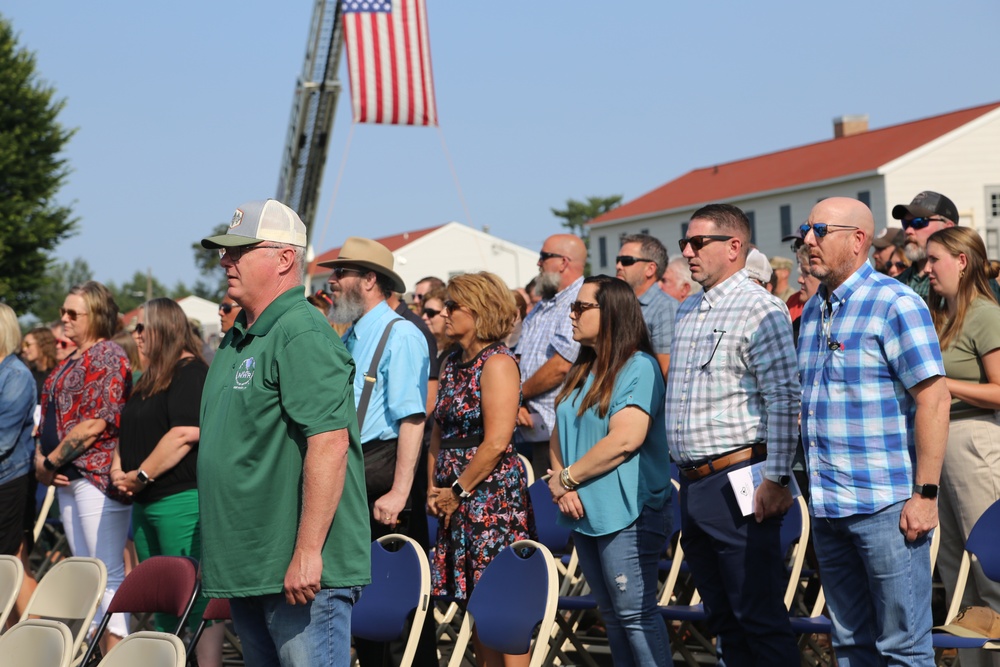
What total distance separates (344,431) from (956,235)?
3.01 meters

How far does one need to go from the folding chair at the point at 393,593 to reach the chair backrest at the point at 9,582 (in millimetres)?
1331

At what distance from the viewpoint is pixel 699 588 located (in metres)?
4.45

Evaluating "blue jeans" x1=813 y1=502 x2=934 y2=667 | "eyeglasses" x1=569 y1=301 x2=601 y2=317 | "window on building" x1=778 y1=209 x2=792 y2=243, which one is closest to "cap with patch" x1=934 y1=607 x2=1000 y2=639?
"blue jeans" x1=813 y1=502 x2=934 y2=667

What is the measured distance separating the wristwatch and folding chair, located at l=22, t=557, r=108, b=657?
4.78 feet

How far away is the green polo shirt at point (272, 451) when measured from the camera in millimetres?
3172

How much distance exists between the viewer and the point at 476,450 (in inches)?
199

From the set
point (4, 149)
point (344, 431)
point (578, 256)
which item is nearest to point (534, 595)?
point (344, 431)

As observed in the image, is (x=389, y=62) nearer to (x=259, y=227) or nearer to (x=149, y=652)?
(x=259, y=227)

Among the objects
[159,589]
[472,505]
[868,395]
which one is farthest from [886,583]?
[159,589]

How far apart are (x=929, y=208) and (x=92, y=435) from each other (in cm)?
438

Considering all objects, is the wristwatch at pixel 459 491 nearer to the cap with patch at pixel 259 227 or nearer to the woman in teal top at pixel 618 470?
the woman in teal top at pixel 618 470

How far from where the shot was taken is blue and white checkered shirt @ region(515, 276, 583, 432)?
22.0ft

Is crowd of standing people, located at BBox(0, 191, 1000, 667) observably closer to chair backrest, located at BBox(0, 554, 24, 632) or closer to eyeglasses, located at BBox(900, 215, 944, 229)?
eyeglasses, located at BBox(900, 215, 944, 229)

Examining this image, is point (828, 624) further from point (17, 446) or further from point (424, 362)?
point (17, 446)
